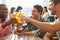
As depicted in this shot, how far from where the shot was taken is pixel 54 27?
140 centimetres

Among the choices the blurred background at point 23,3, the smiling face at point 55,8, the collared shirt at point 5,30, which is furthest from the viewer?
the blurred background at point 23,3

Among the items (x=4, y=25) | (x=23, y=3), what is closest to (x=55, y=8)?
(x=4, y=25)

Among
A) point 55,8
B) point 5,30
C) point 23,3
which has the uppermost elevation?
point 55,8

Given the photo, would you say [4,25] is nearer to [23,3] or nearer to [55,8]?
[55,8]

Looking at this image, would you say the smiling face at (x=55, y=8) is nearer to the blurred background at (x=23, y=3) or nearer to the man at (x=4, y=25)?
the man at (x=4, y=25)

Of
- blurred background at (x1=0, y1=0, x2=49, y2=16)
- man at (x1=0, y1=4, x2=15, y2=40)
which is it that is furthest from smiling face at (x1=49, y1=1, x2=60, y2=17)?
blurred background at (x1=0, y1=0, x2=49, y2=16)

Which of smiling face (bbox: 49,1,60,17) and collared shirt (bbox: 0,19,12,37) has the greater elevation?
smiling face (bbox: 49,1,60,17)

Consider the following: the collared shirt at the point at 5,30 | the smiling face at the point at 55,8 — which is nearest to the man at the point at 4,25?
the collared shirt at the point at 5,30

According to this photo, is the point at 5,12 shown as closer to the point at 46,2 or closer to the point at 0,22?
the point at 0,22

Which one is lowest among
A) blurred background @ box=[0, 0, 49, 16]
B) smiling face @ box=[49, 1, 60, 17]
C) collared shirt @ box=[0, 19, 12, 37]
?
collared shirt @ box=[0, 19, 12, 37]

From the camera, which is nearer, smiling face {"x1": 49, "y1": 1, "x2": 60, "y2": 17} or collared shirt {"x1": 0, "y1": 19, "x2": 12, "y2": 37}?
smiling face {"x1": 49, "y1": 1, "x2": 60, "y2": 17}

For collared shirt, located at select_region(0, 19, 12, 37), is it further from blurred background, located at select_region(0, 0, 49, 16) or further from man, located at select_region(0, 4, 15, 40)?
blurred background, located at select_region(0, 0, 49, 16)

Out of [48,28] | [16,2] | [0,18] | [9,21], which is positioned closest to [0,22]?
[0,18]

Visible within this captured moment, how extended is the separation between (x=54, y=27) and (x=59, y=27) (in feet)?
0.17
